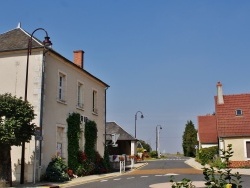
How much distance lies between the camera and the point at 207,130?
50594 millimetres

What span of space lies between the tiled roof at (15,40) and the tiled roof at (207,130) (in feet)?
110

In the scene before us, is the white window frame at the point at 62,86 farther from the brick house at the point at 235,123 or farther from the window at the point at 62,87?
the brick house at the point at 235,123

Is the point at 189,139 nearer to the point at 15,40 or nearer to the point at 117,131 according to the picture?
the point at 117,131

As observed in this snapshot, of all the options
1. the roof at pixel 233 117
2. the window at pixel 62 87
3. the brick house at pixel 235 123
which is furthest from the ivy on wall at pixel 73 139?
the roof at pixel 233 117

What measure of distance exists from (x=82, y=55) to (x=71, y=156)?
826cm

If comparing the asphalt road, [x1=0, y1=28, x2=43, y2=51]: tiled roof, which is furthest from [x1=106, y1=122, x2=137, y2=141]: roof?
[x1=0, y1=28, x2=43, y2=51]: tiled roof

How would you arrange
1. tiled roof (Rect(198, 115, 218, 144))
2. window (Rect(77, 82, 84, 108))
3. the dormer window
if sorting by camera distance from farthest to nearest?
tiled roof (Rect(198, 115, 218, 144)) < the dormer window < window (Rect(77, 82, 84, 108))

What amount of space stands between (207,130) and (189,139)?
20.2 metres

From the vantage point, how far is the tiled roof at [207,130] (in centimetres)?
4842

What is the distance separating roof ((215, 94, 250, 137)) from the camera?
31.5 meters

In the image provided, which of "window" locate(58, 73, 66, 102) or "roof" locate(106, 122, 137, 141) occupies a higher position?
"window" locate(58, 73, 66, 102)

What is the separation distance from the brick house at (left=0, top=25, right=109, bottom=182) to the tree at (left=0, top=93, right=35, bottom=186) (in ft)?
6.07

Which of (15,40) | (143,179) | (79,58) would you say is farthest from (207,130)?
(15,40)

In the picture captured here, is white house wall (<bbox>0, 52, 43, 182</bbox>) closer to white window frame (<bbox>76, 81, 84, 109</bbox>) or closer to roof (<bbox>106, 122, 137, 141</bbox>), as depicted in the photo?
white window frame (<bbox>76, 81, 84, 109</bbox>)
